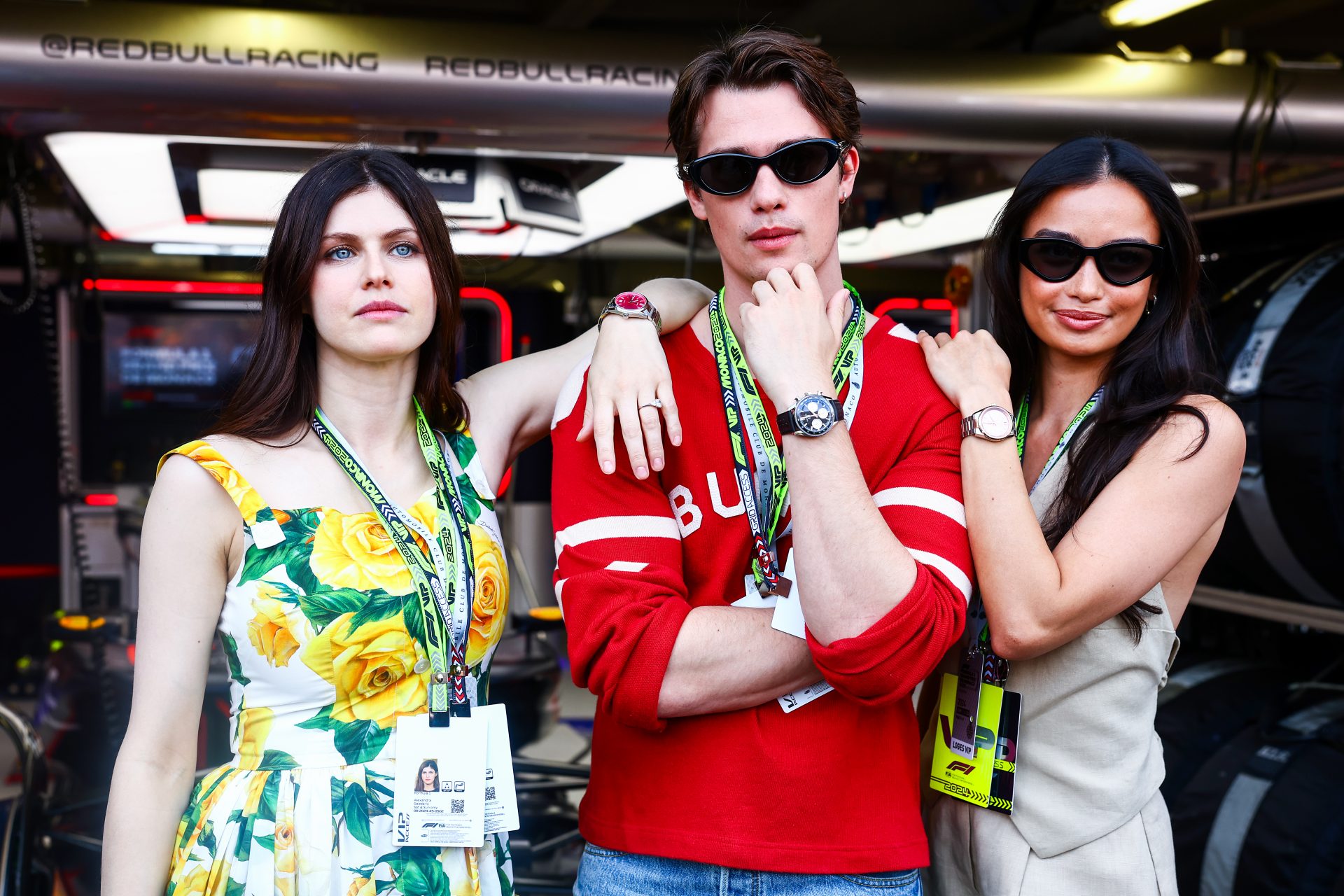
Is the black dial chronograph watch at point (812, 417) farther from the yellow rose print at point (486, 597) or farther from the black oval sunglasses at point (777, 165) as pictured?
the yellow rose print at point (486, 597)

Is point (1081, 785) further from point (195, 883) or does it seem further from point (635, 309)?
point (195, 883)

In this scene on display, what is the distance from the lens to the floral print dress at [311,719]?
155 cm

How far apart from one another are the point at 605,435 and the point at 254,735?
685 millimetres

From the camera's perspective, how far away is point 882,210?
5.91 m

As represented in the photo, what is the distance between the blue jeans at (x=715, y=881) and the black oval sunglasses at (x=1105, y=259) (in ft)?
2.96

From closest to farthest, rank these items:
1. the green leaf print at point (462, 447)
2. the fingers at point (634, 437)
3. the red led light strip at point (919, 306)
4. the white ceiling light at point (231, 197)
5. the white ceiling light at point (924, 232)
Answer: the fingers at point (634, 437) < the green leaf print at point (462, 447) < the white ceiling light at point (231, 197) < the red led light strip at point (919, 306) < the white ceiling light at point (924, 232)

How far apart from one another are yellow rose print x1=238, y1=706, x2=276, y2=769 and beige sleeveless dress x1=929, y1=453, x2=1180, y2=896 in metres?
1.02

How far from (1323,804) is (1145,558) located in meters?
1.60

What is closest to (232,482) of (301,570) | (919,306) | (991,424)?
(301,570)

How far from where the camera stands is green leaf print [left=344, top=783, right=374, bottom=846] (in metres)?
1.56

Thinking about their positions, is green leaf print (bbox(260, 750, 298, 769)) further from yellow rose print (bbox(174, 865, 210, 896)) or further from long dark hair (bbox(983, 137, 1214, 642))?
long dark hair (bbox(983, 137, 1214, 642))

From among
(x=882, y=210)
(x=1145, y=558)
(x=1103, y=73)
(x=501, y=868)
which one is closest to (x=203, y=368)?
(x=882, y=210)

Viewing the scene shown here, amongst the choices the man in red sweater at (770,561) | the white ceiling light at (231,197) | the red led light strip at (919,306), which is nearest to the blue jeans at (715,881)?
the man in red sweater at (770,561)

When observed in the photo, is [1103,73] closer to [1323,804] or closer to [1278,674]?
[1278,674]
